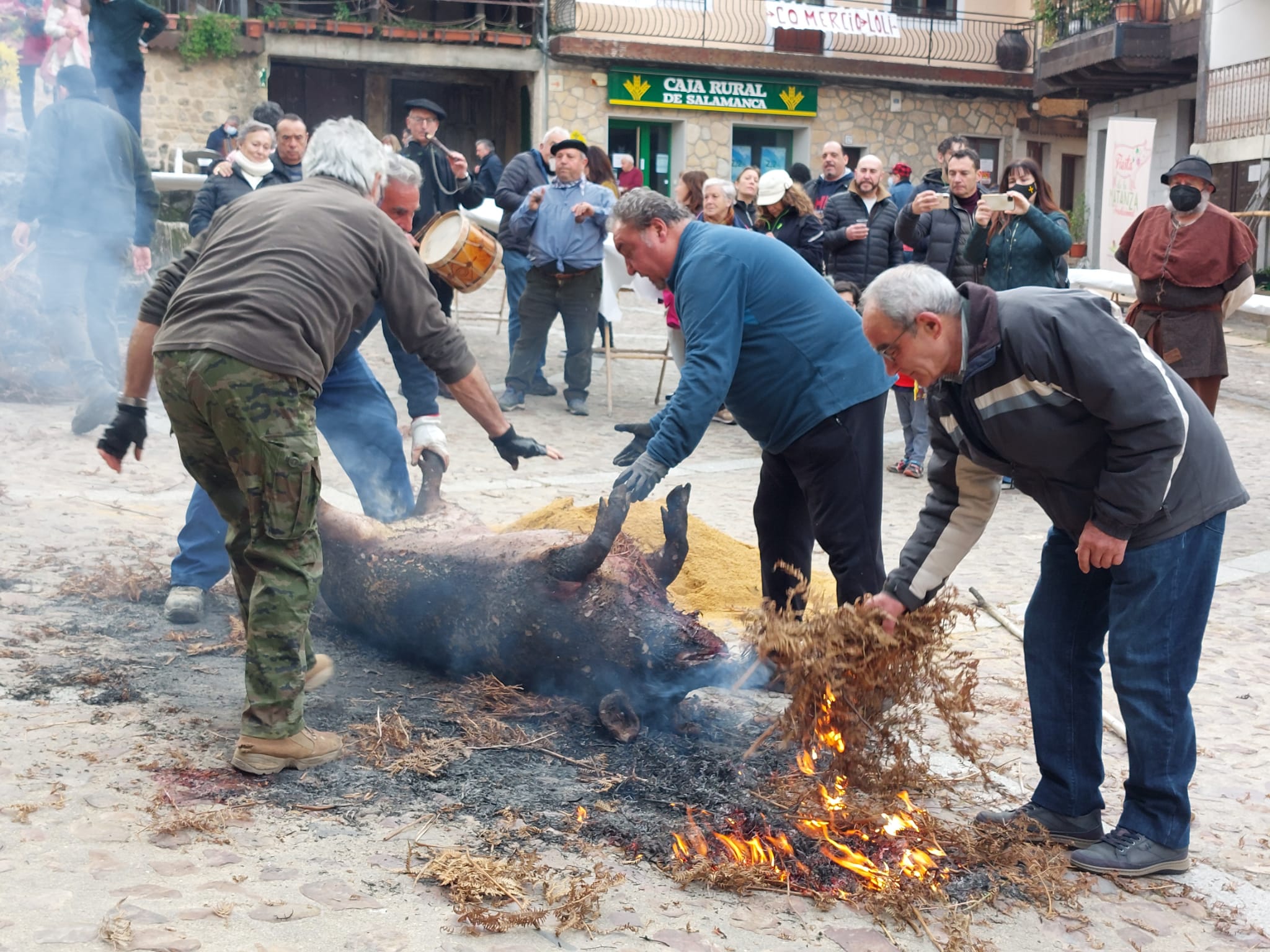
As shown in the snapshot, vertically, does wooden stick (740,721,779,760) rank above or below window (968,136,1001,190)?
below

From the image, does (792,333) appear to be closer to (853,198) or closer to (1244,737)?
(1244,737)

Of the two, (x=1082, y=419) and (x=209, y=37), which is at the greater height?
(x=209, y=37)

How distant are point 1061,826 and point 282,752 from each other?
90.5 inches

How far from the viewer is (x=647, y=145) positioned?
80.2ft

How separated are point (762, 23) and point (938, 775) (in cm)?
2296

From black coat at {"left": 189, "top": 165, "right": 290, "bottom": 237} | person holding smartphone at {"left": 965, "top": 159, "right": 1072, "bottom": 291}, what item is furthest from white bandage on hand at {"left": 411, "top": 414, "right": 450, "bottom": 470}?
person holding smartphone at {"left": 965, "top": 159, "right": 1072, "bottom": 291}

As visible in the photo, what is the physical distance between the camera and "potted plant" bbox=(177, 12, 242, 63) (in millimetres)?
21391

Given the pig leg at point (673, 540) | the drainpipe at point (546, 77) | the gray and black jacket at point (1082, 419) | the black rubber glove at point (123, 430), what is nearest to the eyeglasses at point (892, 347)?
the gray and black jacket at point (1082, 419)

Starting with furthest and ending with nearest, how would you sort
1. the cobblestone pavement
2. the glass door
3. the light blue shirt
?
the glass door < the light blue shirt < the cobblestone pavement

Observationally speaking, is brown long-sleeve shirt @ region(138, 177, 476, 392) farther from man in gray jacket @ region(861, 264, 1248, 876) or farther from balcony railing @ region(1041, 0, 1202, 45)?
balcony railing @ region(1041, 0, 1202, 45)

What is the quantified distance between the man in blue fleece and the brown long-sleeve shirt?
787 mm

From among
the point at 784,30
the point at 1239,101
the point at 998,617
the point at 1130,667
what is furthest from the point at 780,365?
the point at 784,30

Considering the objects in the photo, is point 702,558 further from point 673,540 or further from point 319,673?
point 319,673

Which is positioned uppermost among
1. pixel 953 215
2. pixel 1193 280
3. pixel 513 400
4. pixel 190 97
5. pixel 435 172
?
pixel 190 97
